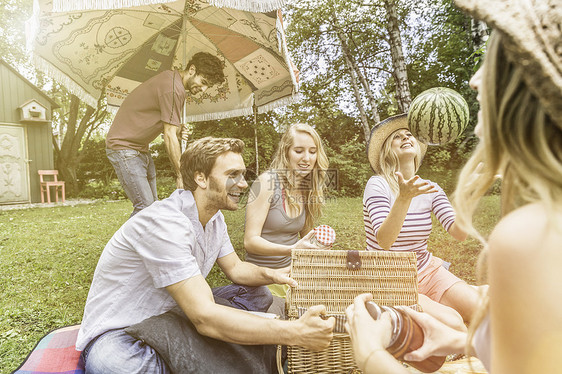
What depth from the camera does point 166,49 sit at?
473 cm

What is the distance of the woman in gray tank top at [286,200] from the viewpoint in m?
3.22

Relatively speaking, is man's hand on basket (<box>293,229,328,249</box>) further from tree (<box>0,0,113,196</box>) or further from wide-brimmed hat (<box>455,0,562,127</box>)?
tree (<box>0,0,113,196</box>)

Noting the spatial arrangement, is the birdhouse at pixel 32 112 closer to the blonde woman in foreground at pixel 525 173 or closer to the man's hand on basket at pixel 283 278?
the man's hand on basket at pixel 283 278

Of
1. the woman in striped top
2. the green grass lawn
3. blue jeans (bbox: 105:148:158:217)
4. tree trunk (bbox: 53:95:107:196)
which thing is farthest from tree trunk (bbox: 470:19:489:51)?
tree trunk (bbox: 53:95:107:196)

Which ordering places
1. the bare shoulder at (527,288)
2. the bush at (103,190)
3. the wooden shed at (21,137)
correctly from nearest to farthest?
1. the bare shoulder at (527,288)
2. the wooden shed at (21,137)
3. the bush at (103,190)

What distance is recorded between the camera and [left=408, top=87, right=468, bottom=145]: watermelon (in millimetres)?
2709

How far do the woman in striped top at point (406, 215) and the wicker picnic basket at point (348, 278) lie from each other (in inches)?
17.0

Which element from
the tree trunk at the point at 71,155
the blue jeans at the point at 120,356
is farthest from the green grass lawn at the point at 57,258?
the tree trunk at the point at 71,155

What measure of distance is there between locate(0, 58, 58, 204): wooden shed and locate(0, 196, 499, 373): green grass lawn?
13.8 feet

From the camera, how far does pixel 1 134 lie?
46.5 ft

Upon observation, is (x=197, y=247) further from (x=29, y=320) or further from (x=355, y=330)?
(x=29, y=320)

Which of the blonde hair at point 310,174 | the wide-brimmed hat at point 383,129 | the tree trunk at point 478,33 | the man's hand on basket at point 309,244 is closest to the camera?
the man's hand on basket at point 309,244

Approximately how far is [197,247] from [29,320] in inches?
97.1

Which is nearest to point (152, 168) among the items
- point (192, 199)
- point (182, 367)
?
point (192, 199)
